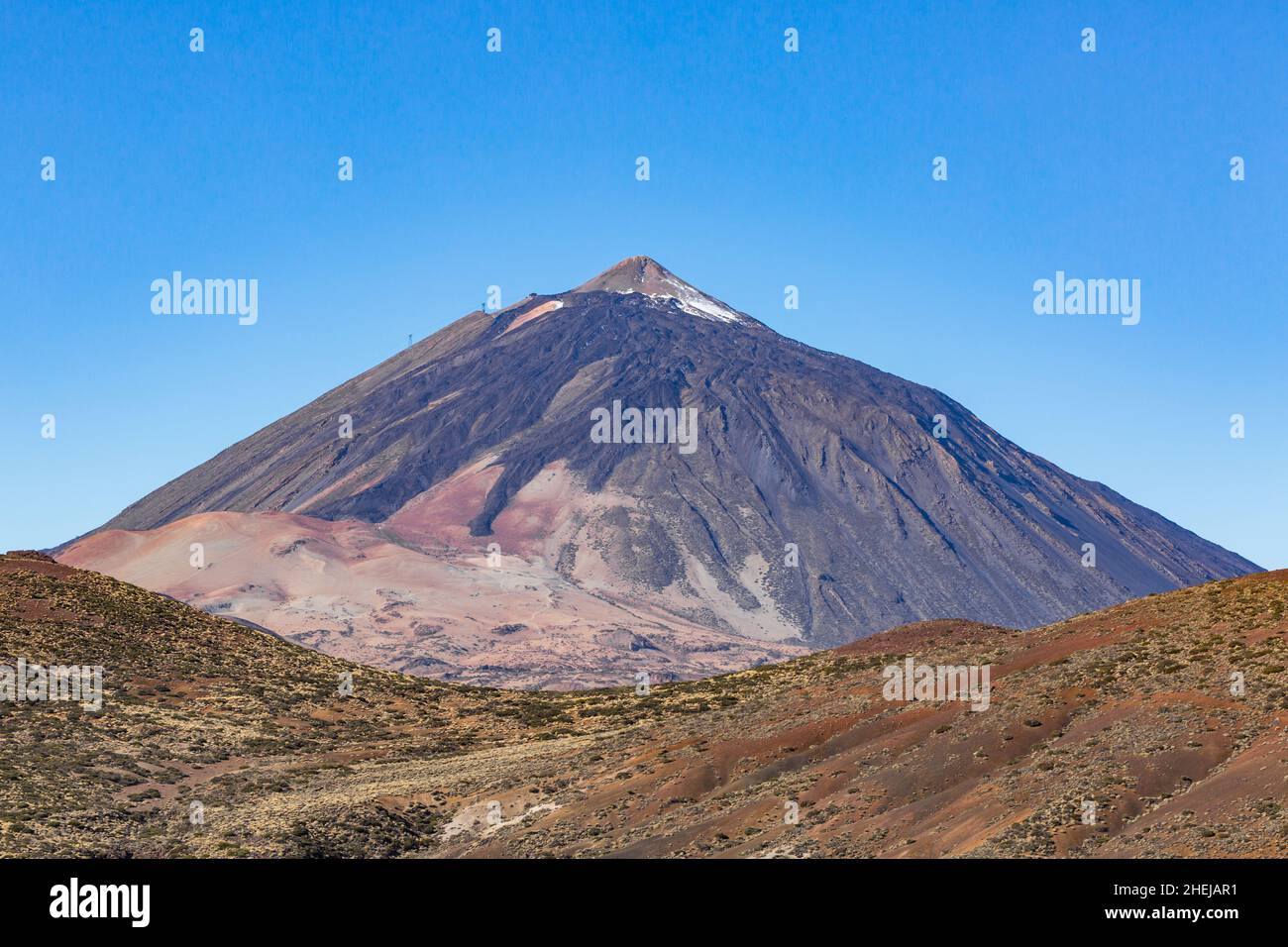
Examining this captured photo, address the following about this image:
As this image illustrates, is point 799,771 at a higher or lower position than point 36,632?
lower

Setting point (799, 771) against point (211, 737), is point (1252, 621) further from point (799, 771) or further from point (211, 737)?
point (211, 737)

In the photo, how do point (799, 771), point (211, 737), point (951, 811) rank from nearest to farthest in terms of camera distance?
point (951, 811), point (799, 771), point (211, 737)

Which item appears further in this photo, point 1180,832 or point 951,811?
point 951,811
